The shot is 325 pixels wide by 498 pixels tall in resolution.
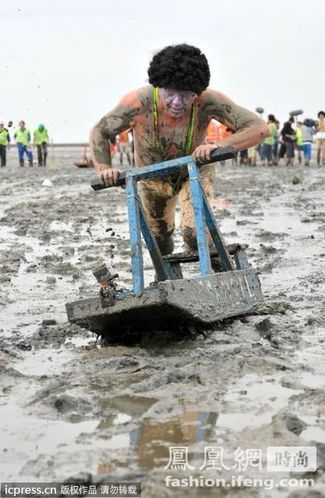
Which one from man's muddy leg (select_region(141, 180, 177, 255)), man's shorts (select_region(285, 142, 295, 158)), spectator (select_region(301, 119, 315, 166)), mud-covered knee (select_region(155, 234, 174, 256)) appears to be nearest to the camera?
man's muddy leg (select_region(141, 180, 177, 255))

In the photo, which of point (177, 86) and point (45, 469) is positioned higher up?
point (177, 86)

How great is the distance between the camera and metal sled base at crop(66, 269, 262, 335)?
4.75 m

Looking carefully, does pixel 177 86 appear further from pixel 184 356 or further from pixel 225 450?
pixel 225 450

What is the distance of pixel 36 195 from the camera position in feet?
55.9

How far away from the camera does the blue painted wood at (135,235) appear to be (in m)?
A: 5.13

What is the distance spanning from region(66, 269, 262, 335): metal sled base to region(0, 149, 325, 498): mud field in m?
0.12

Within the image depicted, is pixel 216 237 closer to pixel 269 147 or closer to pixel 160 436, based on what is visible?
pixel 160 436

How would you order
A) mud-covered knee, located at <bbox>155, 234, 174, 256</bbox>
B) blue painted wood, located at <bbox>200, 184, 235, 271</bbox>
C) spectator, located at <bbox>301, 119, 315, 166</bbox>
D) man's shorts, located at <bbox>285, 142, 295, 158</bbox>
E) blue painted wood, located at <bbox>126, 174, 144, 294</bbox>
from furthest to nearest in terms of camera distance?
man's shorts, located at <bbox>285, 142, 295, 158</bbox>
spectator, located at <bbox>301, 119, 315, 166</bbox>
mud-covered knee, located at <bbox>155, 234, 174, 256</bbox>
blue painted wood, located at <bbox>200, 184, 235, 271</bbox>
blue painted wood, located at <bbox>126, 174, 144, 294</bbox>

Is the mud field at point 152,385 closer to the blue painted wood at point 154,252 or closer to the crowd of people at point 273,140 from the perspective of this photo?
the blue painted wood at point 154,252

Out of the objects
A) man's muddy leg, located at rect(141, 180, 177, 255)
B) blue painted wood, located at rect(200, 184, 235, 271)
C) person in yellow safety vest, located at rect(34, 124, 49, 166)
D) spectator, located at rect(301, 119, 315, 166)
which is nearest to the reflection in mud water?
blue painted wood, located at rect(200, 184, 235, 271)

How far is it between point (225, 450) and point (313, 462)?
0.32 m

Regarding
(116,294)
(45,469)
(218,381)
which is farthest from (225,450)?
(116,294)

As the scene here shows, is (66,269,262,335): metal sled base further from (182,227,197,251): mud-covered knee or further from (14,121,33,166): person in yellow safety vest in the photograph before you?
(14,121,33,166): person in yellow safety vest

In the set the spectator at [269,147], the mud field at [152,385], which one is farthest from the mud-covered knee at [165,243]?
the spectator at [269,147]
